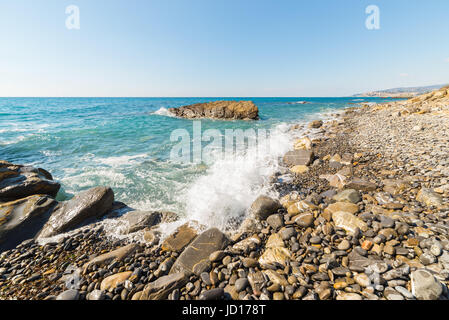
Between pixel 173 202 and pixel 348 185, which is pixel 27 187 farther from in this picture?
pixel 348 185

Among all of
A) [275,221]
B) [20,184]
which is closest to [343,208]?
[275,221]

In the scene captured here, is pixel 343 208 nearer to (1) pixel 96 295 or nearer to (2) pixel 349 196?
(2) pixel 349 196

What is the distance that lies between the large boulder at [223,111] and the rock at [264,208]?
77.1ft

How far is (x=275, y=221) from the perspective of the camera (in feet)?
12.5

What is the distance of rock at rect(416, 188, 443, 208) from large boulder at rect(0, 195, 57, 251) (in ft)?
28.6

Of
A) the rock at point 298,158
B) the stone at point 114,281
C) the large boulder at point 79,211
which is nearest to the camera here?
the stone at point 114,281

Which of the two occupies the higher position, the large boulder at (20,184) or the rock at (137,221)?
the large boulder at (20,184)

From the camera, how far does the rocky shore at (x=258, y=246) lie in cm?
240

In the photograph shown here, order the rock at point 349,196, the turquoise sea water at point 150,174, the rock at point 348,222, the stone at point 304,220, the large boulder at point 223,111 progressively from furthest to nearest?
the large boulder at point 223,111 < the turquoise sea water at point 150,174 < the rock at point 349,196 < the stone at point 304,220 < the rock at point 348,222

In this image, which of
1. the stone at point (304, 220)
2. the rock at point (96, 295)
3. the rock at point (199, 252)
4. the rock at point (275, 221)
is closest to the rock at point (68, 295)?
the rock at point (96, 295)

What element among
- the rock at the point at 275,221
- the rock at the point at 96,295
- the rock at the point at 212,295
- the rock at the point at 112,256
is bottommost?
the rock at the point at 96,295

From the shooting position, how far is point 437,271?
2.28 m

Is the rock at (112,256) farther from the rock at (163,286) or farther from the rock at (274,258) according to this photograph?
the rock at (274,258)

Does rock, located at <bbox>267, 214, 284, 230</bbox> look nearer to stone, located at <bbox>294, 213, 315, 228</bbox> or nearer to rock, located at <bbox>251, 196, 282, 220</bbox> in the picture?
rock, located at <bbox>251, 196, 282, 220</bbox>
